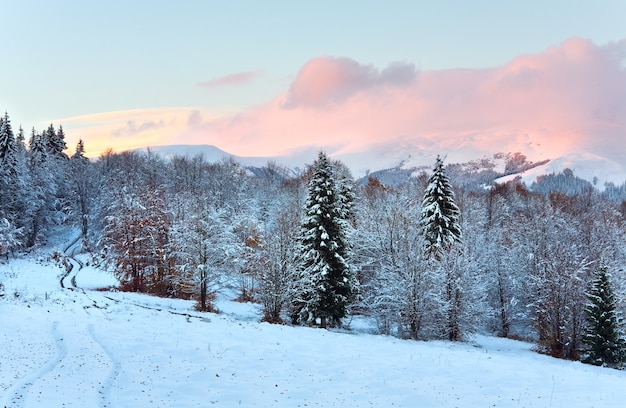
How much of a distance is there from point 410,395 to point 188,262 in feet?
81.0

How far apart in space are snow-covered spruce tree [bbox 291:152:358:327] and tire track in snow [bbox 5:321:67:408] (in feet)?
51.3

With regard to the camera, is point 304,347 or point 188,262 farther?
point 188,262

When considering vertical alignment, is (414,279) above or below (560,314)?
above

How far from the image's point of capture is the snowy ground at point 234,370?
12.4m

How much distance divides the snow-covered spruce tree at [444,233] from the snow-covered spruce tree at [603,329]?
29.4ft

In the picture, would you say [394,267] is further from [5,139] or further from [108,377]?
[5,139]

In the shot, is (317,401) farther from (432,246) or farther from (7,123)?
(7,123)

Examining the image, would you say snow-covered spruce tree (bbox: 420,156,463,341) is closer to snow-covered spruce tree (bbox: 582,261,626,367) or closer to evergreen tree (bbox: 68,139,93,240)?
snow-covered spruce tree (bbox: 582,261,626,367)

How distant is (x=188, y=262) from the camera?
113 feet

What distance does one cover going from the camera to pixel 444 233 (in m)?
34.4

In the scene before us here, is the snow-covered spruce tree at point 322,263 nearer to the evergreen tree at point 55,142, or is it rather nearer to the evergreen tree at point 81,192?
the evergreen tree at point 81,192

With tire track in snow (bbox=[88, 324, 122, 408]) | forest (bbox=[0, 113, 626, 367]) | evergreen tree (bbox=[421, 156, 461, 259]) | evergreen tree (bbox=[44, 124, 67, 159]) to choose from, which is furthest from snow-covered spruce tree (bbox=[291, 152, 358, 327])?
evergreen tree (bbox=[44, 124, 67, 159])

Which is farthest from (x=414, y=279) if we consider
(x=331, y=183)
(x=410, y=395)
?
(x=410, y=395)

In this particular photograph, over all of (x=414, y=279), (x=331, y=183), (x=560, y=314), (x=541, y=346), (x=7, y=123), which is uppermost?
(x=7, y=123)
